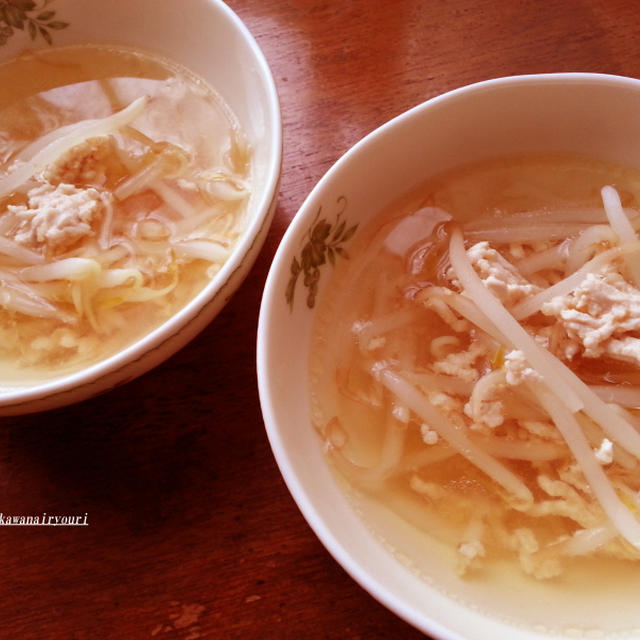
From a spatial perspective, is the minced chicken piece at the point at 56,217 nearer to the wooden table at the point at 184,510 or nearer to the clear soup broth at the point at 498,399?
the wooden table at the point at 184,510

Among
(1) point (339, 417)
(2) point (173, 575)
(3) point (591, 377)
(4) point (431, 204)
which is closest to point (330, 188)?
(4) point (431, 204)

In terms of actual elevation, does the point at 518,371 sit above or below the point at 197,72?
below

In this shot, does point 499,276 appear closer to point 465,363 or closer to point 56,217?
point 465,363

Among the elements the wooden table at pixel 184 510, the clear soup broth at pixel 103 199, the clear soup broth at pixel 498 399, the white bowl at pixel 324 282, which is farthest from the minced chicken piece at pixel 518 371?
the clear soup broth at pixel 103 199

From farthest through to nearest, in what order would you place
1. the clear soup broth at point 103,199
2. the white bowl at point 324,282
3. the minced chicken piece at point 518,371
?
the clear soup broth at point 103,199 < the minced chicken piece at point 518,371 < the white bowl at point 324,282

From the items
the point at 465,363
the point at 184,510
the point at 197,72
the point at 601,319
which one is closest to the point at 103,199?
the point at 197,72

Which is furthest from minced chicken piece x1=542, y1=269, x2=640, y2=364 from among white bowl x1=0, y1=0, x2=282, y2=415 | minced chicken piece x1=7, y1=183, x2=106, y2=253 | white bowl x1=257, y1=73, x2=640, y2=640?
minced chicken piece x1=7, y1=183, x2=106, y2=253

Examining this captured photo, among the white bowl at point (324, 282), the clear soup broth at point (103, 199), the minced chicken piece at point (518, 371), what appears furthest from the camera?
the clear soup broth at point (103, 199)
